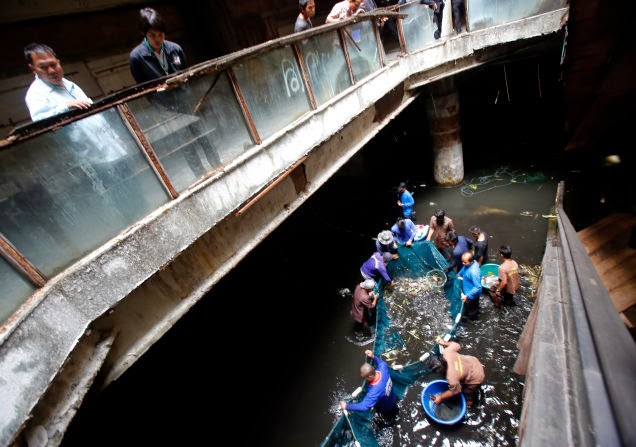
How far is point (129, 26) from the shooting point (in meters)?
7.49

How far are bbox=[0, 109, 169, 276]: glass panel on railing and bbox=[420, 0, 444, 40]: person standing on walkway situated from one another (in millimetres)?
8359

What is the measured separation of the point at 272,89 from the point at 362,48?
119 inches

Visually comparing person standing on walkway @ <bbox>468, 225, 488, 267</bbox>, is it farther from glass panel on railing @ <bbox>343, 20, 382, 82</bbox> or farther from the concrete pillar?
the concrete pillar

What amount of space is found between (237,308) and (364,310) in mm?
4392

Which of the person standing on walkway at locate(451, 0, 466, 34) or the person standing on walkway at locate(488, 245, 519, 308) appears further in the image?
the person standing on walkway at locate(451, 0, 466, 34)

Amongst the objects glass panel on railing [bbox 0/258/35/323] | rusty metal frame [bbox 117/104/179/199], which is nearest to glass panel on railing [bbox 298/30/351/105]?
rusty metal frame [bbox 117/104/179/199]

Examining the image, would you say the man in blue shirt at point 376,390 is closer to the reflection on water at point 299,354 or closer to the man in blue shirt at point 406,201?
the reflection on water at point 299,354

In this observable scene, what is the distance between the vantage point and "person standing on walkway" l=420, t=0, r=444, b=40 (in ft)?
25.1

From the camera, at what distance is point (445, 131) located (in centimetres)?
1052

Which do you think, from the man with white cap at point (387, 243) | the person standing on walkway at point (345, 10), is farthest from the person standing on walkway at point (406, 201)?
the person standing on walkway at point (345, 10)

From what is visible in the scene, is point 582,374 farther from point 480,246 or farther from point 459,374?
point 480,246

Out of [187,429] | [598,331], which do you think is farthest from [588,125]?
[187,429]

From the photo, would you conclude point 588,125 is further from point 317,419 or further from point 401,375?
point 317,419

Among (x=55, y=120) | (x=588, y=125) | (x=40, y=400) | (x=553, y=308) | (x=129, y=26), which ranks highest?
(x=129, y=26)
